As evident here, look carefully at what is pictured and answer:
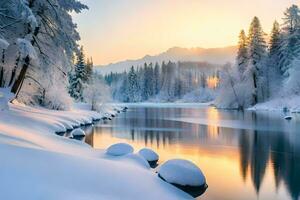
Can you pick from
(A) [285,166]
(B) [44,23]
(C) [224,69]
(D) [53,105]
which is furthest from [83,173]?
(C) [224,69]

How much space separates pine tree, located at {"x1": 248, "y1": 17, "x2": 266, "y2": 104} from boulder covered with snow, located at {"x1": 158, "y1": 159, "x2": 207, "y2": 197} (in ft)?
181

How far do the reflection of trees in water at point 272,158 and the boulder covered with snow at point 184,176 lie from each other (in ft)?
7.82

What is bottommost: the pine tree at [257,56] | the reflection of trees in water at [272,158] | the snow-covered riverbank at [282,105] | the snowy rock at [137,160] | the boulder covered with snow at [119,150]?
the reflection of trees in water at [272,158]

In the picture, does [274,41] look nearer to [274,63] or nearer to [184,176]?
[274,63]

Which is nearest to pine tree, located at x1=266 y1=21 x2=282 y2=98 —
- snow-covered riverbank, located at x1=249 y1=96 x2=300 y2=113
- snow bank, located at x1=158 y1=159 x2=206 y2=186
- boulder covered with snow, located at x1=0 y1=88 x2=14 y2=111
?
snow-covered riverbank, located at x1=249 y1=96 x2=300 y2=113

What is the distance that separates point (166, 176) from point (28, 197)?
6.16 metres

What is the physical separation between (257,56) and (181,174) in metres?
57.5

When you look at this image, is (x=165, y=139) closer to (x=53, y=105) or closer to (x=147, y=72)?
(x=53, y=105)

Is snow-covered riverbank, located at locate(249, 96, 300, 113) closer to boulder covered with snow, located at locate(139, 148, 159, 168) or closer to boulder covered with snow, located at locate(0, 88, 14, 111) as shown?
boulder covered with snow, located at locate(139, 148, 159, 168)

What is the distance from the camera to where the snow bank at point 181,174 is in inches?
509

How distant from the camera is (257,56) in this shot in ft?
218

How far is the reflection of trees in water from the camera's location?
15045 mm

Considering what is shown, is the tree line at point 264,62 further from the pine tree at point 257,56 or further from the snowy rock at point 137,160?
the snowy rock at point 137,160

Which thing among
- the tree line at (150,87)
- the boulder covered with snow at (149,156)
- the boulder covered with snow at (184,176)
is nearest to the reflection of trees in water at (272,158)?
the boulder covered with snow at (184,176)
